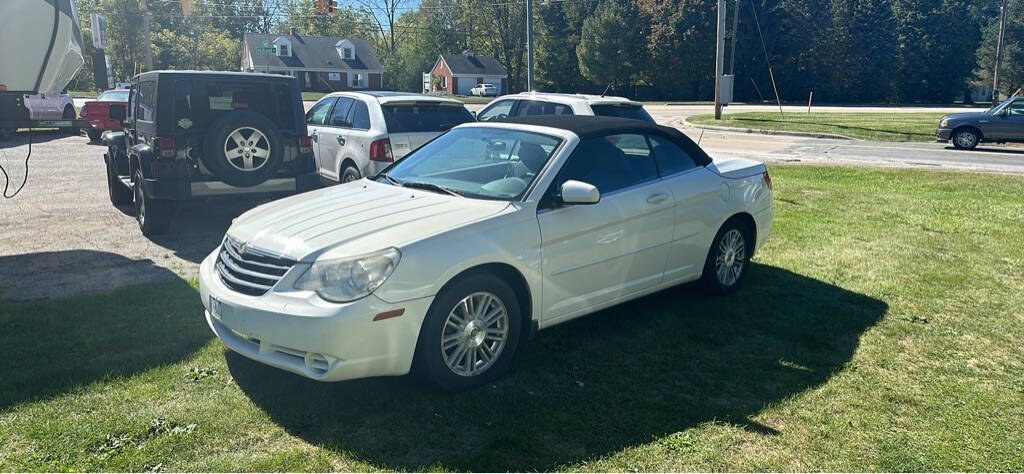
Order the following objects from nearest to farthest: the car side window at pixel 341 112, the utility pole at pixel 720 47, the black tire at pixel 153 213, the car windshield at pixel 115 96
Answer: the black tire at pixel 153 213
the car side window at pixel 341 112
the car windshield at pixel 115 96
the utility pole at pixel 720 47

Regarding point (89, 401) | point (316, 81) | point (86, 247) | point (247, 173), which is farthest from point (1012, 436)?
point (316, 81)

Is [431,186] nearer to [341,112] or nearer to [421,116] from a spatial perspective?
[421,116]

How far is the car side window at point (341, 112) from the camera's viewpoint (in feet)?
34.4

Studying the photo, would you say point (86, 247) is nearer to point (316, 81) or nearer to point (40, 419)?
point (40, 419)

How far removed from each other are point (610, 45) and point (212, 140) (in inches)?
2416

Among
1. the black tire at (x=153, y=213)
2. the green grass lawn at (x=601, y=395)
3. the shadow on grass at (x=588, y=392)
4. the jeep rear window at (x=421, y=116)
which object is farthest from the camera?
the jeep rear window at (x=421, y=116)

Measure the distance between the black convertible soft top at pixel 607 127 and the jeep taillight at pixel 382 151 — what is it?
398cm

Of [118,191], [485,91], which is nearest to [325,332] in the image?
[118,191]

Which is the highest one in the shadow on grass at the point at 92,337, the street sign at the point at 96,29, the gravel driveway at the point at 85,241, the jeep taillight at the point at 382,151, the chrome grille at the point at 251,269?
the street sign at the point at 96,29

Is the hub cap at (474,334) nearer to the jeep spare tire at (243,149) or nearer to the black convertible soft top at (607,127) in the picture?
the black convertible soft top at (607,127)

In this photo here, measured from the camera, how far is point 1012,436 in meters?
3.89

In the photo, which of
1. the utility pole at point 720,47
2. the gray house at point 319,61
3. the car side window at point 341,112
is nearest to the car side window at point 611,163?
the car side window at point 341,112

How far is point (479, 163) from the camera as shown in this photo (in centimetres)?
535

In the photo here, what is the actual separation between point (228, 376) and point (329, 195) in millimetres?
1418
